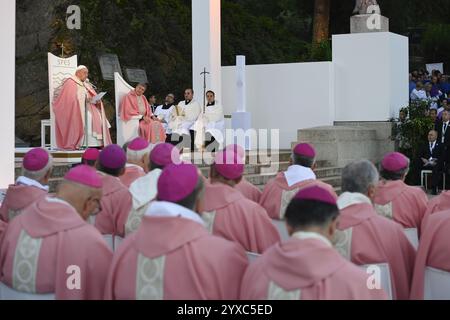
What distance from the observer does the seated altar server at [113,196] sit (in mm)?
5582

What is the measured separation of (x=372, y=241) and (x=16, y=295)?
1905 millimetres

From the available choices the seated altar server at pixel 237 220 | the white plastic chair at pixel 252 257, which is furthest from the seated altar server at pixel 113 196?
the white plastic chair at pixel 252 257

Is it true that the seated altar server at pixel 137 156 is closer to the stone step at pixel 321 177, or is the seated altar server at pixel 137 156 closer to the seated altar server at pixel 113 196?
the seated altar server at pixel 113 196

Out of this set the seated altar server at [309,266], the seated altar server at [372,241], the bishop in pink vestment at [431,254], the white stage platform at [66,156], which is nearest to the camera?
the seated altar server at [309,266]

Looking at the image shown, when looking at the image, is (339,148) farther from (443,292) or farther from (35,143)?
(443,292)

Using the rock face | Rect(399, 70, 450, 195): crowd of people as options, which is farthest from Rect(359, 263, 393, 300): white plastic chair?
the rock face

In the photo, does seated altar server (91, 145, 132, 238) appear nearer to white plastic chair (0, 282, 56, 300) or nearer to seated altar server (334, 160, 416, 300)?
white plastic chair (0, 282, 56, 300)

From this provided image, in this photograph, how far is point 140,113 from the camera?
1323cm

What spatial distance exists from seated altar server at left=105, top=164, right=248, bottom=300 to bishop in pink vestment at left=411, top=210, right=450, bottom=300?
117cm

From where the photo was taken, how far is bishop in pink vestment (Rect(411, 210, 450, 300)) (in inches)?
158

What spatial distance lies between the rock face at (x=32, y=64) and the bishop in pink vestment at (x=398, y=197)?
527 inches

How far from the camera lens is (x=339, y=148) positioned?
13898mm
